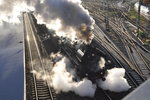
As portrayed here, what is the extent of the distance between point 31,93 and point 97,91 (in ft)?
19.0

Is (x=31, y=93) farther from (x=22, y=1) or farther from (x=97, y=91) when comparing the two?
(x=22, y=1)

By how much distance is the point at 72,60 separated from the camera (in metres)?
28.3

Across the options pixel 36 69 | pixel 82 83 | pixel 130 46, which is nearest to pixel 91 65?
pixel 82 83

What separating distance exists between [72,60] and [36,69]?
13.5ft

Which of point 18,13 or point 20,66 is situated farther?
point 18,13

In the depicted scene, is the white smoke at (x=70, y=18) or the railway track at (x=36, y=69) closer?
the railway track at (x=36, y=69)

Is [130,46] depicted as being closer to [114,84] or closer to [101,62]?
[114,84]

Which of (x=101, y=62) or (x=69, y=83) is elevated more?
(x=101, y=62)

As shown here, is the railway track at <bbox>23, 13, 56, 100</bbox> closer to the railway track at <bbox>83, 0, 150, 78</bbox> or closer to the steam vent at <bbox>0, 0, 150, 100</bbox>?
the steam vent at <bbox>0, 0, 150, 100</bbox>

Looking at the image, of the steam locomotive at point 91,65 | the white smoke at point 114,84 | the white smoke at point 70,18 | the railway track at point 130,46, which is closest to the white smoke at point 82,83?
the white smoke at point 114,84

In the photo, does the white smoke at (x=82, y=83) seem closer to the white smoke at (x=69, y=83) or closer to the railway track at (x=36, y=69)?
the white smoke at (x=69, y=83)

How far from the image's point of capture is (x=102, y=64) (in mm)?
21547

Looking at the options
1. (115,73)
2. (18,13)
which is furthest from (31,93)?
(18,13)

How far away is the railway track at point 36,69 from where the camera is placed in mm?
22172
